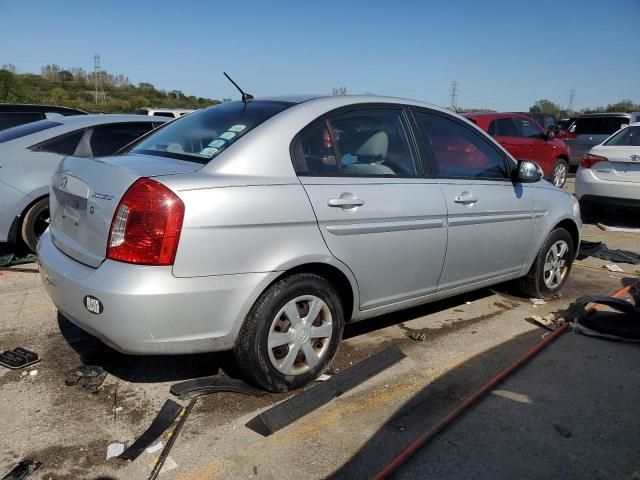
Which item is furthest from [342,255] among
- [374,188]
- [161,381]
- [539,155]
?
[539,155]

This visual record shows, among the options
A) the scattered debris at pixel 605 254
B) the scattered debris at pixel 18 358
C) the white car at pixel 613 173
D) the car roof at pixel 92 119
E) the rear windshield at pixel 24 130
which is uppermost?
the car roof at pixel 92 119

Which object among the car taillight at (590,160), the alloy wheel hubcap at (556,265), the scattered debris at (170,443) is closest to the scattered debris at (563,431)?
the scattered debris at (170,443)

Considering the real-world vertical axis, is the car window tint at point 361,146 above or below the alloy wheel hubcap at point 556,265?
above

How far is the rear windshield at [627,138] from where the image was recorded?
845 centimetres

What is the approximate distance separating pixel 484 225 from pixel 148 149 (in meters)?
2.39

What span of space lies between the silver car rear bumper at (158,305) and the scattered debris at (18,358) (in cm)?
82

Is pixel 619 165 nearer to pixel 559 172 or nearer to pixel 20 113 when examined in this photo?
pixel 559 172

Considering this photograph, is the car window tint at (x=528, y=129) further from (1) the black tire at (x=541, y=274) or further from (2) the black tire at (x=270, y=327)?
(2) the black tire at (x=270, y=327)

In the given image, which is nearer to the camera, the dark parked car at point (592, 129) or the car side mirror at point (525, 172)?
the car side mirror at point (525, 172)

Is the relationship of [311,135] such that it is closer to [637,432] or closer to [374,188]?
[374,188]

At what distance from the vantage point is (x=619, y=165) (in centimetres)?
821

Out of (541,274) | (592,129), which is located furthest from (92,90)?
(541,274)

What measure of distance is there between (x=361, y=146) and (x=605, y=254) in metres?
4.42

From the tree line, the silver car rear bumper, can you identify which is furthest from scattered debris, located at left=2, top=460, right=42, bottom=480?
the tree line
